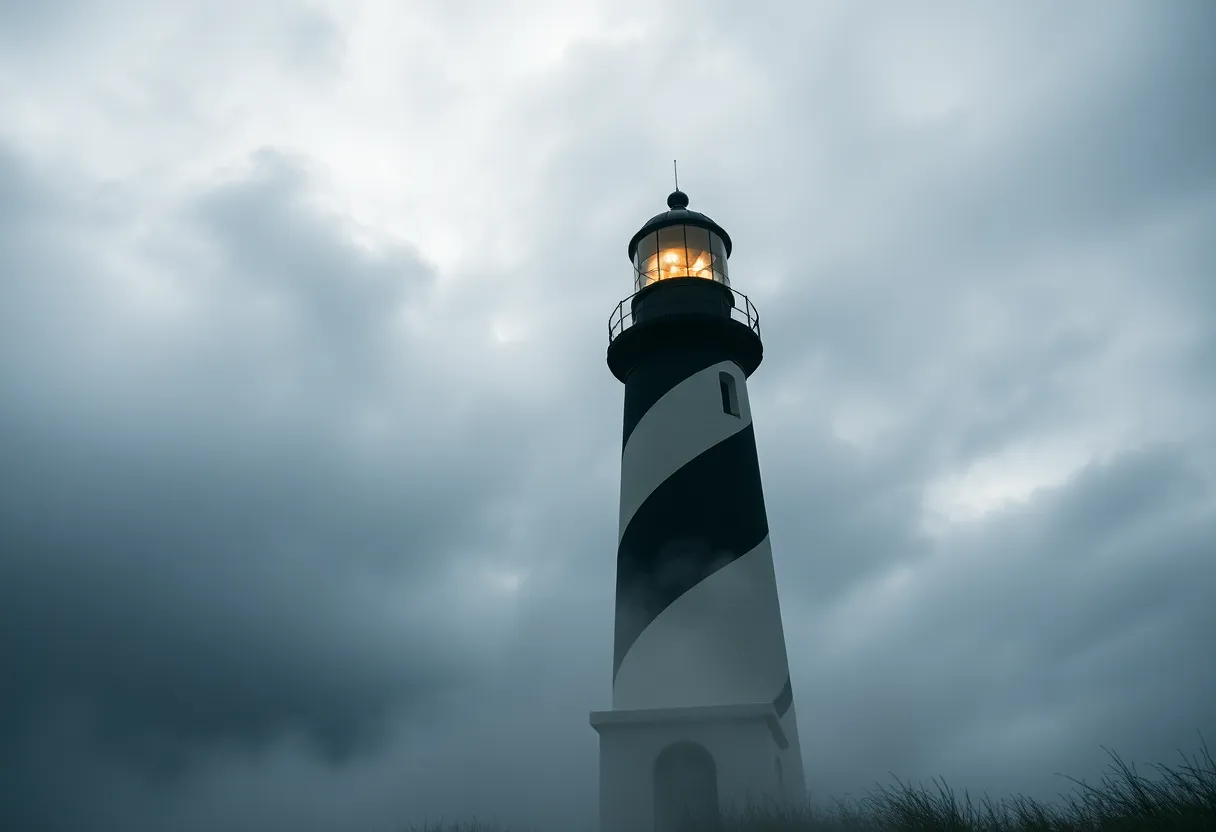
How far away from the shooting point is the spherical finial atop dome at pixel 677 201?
13.2 meters

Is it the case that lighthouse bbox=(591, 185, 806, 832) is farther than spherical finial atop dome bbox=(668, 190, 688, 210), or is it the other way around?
spherical finial atop dome bbox=(668, 190, 688, 210)

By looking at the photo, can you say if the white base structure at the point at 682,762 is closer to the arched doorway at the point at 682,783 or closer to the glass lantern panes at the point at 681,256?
the arched doorway at the point at 682,783

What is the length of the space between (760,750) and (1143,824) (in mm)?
4830

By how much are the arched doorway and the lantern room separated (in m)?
6.43

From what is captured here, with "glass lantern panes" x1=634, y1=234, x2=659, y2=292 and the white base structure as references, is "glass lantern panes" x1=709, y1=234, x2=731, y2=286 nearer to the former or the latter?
"glass lantern panes" x1=634, y1=234, x2=659, y2=292

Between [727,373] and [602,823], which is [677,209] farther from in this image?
[602,823]

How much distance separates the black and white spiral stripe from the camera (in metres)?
9.40

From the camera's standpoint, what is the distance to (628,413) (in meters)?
11.6

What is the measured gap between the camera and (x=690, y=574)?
977 centimetres

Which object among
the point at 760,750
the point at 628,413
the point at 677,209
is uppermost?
the point at 677,209

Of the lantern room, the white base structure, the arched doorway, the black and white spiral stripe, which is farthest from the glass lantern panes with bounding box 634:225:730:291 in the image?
the arched doorway

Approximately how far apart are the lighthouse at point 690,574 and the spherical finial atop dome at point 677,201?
63cm

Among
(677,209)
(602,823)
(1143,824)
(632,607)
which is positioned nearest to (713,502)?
(632,607)

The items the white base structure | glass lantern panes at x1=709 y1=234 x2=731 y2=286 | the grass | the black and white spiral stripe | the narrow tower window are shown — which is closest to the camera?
the grass
